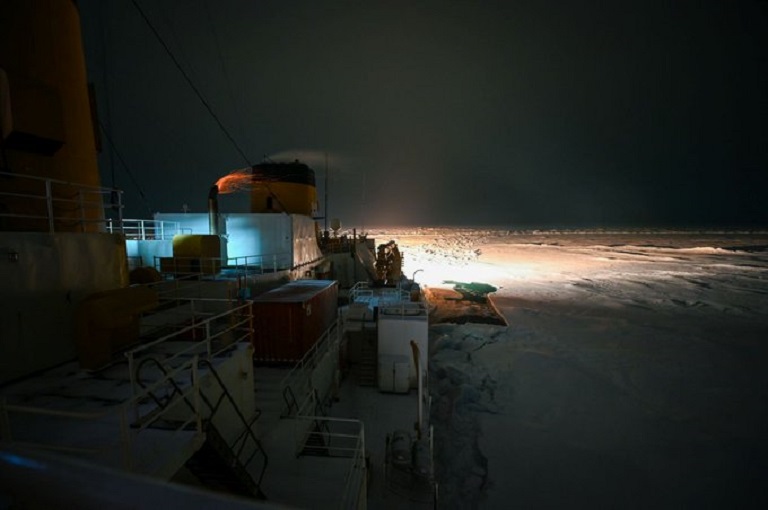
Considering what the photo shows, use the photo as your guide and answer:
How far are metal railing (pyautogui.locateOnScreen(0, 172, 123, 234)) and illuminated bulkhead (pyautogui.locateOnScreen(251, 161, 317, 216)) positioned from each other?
17.3 m

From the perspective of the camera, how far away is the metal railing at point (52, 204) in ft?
19.4

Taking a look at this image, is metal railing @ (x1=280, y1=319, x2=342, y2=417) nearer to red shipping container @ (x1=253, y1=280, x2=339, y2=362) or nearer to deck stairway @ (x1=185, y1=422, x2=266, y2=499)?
red shipping container @ (x1=253, y1=280, x2=339, y2=362)

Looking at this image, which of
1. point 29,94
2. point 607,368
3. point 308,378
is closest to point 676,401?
point 607,368

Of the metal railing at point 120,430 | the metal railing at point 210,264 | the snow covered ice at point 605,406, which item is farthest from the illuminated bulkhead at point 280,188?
the metal railing at point 120,430

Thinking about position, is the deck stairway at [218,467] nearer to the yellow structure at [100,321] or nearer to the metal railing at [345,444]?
the metal railing at [345,444]

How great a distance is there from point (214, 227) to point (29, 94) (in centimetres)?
1298

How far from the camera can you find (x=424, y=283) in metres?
36.9

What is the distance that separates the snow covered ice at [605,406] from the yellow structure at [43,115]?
37.3 ft

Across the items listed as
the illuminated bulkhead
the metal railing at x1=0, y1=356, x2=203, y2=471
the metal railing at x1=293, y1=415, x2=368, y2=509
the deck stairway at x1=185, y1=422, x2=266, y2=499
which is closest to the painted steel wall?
the metal railing at x1=0, y1=356, x2=203, y2=471

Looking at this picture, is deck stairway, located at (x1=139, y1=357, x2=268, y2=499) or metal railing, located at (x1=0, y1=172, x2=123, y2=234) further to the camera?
metal railing, located at (x1=0, y1=172, x2=123, y2=234)

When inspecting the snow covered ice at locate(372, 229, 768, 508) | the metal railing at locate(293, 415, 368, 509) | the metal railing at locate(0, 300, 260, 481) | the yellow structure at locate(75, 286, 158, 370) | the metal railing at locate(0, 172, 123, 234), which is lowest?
the snow covered ice at locate(372, 229, 768, 508)

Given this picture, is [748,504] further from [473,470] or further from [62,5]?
[62,5]

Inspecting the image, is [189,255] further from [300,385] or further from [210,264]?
[300,385]

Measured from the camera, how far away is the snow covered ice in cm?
934
